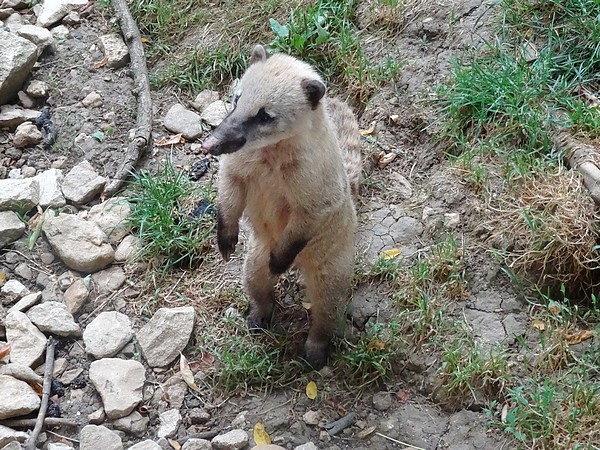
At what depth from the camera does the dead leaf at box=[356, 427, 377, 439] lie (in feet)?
13.8

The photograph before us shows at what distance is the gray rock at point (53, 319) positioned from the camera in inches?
179

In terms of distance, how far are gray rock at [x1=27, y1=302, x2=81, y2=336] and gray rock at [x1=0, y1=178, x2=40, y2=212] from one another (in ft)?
2.69

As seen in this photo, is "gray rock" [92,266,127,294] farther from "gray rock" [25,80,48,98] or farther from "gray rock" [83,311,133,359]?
"gray rock" [25,80,48,98]

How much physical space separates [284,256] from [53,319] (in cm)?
143

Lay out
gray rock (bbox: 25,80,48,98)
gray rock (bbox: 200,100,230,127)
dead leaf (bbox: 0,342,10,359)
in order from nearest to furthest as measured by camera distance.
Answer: dead leaf (bbox: 0,342,10,359) → gray rock (bbox: 200,100,230,127) → gray rock (bbox: 25,80,48,98)

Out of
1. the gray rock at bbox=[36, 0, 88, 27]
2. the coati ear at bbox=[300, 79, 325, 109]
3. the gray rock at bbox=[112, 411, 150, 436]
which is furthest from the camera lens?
the gray rock at bbox=[36, 0, 88, 27]

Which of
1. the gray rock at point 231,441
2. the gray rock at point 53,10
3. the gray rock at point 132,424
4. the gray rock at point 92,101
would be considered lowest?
the gray rock at point 231,441

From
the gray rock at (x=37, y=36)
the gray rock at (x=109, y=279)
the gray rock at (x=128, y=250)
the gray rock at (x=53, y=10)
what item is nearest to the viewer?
the gray rock at (x=109, y=279)

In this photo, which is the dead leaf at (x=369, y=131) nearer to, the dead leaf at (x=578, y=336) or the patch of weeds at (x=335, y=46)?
the patch of weeds at (x=335, y=46)

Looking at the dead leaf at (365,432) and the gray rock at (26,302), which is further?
the gray rock at (26,302)

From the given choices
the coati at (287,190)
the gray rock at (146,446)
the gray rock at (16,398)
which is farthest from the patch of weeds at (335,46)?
the gray rock at (16,398)

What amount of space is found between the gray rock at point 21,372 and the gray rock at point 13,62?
2410mm

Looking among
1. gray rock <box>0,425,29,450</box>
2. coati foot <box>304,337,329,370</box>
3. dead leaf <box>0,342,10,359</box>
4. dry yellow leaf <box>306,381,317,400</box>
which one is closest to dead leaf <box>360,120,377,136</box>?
coati foot <box>304,337,329,370</box>

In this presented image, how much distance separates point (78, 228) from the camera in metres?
5.00
